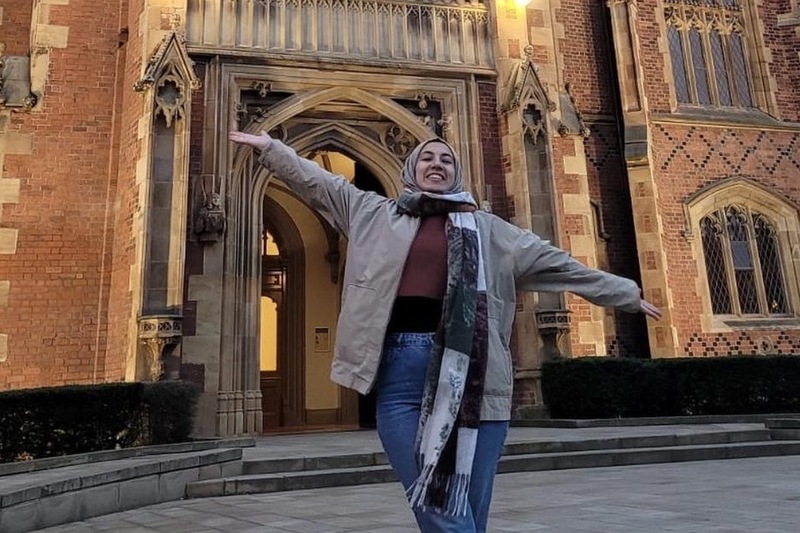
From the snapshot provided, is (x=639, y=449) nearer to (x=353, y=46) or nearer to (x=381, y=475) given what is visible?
(x=381, y=475)

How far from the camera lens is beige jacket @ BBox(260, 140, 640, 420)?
2.16 m

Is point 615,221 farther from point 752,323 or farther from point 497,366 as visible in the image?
point 497,366

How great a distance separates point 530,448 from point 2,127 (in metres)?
9.72

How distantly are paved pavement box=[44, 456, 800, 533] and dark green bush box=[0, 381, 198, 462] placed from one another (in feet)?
8.36

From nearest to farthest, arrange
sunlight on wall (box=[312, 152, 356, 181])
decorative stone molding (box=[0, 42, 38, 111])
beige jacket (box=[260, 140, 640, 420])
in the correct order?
beige jacket (box=[260, 140, 640, 420])
decorative stone molding (box=[0, 42, 38, 111])
sunlight on wall (box=[312, 152, 356, 181])

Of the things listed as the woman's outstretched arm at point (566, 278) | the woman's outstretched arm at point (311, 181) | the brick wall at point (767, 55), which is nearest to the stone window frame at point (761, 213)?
the brick wall at point (767, 55)

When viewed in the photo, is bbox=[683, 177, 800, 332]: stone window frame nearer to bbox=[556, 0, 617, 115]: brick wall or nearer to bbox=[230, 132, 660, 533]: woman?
bbox=[556, 0, 617, 115]: brick wall

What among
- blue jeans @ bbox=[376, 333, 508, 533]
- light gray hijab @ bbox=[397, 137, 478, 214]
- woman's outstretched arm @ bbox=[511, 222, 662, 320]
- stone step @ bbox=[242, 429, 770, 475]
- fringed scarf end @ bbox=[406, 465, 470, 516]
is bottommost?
stone step @ bbox=[242, 429, 770, 475]

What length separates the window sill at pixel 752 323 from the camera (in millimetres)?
15020

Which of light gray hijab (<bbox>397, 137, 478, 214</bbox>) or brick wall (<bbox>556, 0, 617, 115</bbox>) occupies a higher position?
brick wall (<bbox>556, 0, 617, 115</bbox>)

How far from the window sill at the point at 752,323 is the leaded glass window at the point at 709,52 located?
16.8 feet

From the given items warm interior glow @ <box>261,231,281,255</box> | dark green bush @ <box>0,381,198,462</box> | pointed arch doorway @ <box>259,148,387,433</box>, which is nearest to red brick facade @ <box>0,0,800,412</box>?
dark green bush @ <box>0,381,198,462</box>

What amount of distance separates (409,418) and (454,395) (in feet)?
0.56

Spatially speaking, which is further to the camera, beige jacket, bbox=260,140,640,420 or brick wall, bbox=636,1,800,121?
brick wall, bbox=636,1,800,121
